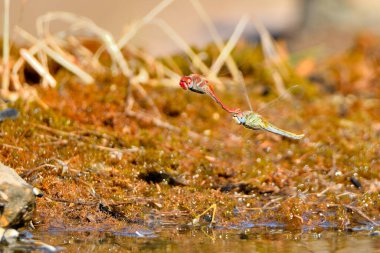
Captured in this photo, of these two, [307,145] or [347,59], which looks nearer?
[307,145]

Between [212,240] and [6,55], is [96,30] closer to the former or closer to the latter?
[6,55]

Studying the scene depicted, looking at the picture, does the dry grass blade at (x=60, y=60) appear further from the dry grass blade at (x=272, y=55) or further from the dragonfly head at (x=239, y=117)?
the dragonfly head at (x=239, y=117)

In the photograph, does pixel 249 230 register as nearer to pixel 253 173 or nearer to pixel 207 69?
pixel 253 173

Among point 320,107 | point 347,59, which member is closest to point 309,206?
point 320,107

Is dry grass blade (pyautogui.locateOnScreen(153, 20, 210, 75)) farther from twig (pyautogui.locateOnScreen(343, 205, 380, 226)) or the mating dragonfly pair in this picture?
twig (pyautogui.locateOnScreen(343, 205, 380, 226))

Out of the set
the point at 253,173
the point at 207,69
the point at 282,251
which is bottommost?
the point at 282,251

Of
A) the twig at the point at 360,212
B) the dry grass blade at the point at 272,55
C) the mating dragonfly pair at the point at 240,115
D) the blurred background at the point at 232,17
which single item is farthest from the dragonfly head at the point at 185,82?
the blurred background at the point at 232,17

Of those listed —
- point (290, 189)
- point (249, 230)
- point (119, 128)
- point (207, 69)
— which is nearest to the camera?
point (249, 230)
